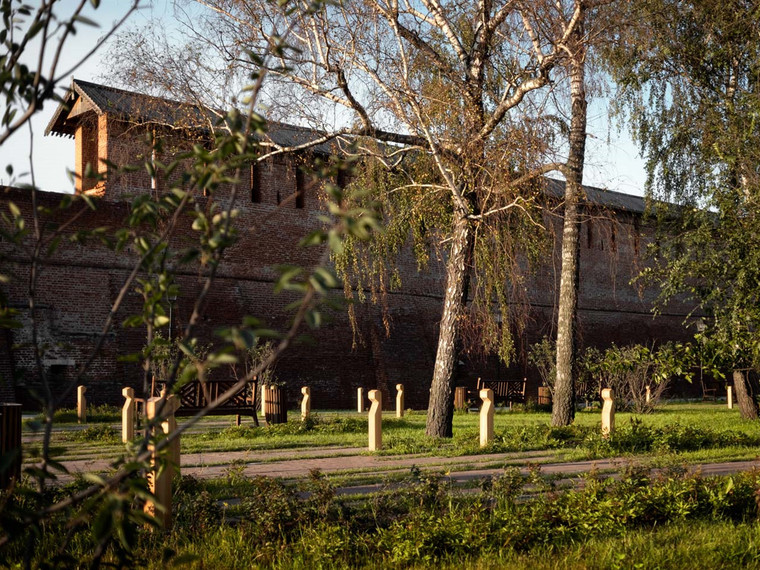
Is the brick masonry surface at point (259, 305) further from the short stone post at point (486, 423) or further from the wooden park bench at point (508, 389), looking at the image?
the short stone post at point (486, 423)

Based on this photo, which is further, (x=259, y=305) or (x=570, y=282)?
(x=259, y=305)

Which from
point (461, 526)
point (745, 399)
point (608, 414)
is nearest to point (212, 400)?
point (608, 414)

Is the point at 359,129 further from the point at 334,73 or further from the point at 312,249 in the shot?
the point at 312,249

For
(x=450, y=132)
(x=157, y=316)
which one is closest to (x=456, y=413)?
(x=450, y=132)

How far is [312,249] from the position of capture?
23.6 metres

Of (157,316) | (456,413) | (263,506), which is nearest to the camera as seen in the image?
(157,316)

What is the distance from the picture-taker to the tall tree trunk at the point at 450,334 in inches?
461

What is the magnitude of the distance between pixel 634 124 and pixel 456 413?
24.2 ft

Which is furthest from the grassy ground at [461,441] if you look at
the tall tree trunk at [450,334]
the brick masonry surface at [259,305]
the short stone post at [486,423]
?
the brick masonry surface at [259,305]

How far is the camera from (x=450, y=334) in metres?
11.8

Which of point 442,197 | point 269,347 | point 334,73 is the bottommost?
point 269,347

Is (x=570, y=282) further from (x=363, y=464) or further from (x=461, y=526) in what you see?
(x=461, y=526)

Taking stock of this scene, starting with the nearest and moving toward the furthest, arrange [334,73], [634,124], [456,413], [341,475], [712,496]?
[712,496]
[341,475]
[334,73]
[634,124]
[456,413]

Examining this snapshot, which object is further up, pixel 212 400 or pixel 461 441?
pixel 212 400
